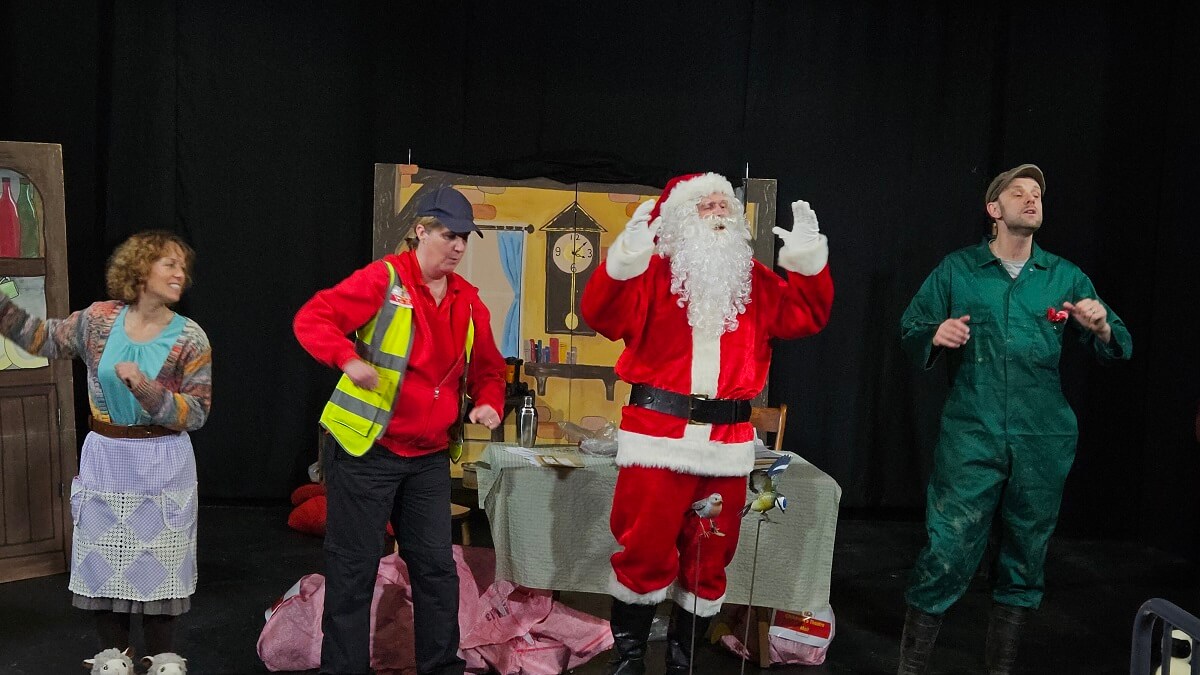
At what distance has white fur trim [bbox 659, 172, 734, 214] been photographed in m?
3.15

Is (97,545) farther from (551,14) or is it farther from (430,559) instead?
(551,14)

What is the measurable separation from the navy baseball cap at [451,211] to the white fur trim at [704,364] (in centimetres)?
71

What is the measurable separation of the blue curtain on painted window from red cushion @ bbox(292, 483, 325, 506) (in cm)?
118

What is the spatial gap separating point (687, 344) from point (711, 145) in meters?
2.87

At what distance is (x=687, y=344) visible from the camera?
3072 mm

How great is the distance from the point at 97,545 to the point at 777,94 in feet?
13.5

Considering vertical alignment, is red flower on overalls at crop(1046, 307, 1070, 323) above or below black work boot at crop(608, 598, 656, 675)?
above

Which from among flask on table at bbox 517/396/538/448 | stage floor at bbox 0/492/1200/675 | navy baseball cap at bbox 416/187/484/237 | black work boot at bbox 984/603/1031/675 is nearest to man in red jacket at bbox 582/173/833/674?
navy baseball cap at bbox 416/187/484/237

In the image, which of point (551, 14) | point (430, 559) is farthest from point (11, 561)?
point (551, 14)

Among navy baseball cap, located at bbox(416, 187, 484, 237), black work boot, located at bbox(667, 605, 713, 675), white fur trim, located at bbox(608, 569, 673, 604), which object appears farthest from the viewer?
black work boot, located at bbox(667, 605, 713, 675)

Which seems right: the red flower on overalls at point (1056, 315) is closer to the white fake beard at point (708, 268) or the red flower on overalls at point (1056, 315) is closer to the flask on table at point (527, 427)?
the white fake beard at point (708, 268)

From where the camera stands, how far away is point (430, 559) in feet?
10.4

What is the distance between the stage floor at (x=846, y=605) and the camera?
12.2 ft

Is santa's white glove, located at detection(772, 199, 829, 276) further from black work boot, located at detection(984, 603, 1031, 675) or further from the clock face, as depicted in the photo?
the clock face
